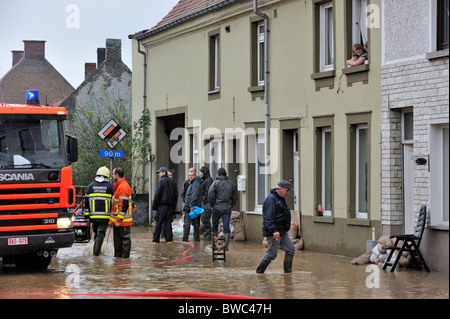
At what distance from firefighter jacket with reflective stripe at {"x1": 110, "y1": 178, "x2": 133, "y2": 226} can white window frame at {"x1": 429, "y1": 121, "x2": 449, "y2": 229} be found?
6.11 meters

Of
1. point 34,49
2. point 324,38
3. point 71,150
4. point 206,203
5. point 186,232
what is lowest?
point 186,232

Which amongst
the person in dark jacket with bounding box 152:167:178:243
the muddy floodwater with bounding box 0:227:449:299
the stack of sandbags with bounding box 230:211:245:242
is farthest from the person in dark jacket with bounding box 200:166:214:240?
the muddy floodwater with bounding box 0:227:449:299

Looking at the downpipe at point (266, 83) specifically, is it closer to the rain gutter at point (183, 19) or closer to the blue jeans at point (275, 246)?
the rain gutter at point (183, 19)

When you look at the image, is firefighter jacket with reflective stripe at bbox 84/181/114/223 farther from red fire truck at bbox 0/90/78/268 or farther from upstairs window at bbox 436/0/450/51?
upstairs window at bbox 436/0/450/51

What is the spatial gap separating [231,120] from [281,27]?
3580 millimetres

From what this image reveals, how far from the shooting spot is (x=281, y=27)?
23.2m

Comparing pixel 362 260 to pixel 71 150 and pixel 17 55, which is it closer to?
pixel 71 150

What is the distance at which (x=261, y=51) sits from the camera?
81.1ft

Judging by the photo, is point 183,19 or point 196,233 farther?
point 183,19

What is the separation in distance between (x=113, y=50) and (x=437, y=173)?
142 ft

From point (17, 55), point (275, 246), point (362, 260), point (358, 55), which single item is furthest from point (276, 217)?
point (17, 55)

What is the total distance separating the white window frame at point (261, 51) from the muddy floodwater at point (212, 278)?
5874mm

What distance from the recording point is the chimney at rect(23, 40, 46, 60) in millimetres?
77869

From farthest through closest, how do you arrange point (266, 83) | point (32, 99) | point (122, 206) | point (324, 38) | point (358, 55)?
point (266, 83) → point (324, 38) → point (358, 55) → point (122, 206) → point (32, 99)
